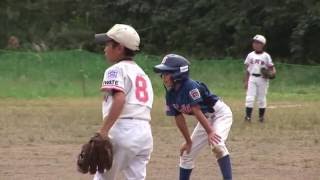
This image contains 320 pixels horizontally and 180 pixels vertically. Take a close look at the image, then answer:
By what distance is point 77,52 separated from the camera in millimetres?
28859

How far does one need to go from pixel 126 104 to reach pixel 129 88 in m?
0.13

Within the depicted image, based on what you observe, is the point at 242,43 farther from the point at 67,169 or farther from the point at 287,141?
the point at 67,169

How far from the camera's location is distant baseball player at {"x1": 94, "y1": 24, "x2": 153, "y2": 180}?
5.70 metres

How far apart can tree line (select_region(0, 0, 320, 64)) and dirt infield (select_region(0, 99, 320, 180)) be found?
17052mm

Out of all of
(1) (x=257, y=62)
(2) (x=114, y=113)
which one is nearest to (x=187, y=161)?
(2) (x=114, y=113)

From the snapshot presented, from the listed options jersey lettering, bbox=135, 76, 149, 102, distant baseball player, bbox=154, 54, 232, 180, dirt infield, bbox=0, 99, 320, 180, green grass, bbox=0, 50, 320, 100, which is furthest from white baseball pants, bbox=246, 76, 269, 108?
jersey lettering, bbox=135, 76, 149, 102

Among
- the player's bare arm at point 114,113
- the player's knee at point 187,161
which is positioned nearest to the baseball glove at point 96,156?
the player's bare arm at point 114,113

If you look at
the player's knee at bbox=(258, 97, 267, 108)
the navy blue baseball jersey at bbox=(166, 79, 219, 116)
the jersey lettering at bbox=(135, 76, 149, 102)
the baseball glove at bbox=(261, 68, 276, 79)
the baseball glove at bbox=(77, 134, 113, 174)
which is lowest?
the player's knee at bbox=(258, 97, 267, 108)

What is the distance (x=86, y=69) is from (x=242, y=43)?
1074 cm

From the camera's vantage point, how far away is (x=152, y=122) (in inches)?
579

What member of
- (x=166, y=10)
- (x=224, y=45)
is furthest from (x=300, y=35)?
(x=166, y=10)

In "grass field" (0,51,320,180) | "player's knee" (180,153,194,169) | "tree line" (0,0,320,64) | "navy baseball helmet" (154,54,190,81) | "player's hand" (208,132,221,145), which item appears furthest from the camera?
"tree line" (0,0,320,64)

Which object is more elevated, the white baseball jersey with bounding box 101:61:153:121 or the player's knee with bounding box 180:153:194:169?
the white baseball jersey with bounding box 101:61:153:121

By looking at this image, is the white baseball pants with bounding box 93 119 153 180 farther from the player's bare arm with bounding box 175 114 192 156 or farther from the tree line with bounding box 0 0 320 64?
the tree line with bounding box 0 0 320 64
